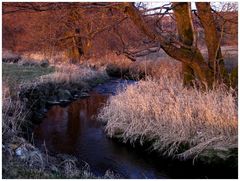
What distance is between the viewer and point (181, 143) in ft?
23.2

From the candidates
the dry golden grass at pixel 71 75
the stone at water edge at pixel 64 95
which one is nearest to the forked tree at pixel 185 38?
the stone at water edge at pixel 64 95

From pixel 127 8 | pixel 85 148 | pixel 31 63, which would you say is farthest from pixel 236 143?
pixel 31 63

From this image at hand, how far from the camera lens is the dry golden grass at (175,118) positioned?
686cm

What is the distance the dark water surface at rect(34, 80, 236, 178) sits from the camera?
642cm

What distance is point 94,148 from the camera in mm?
7660

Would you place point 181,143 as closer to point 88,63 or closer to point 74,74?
point 74,74

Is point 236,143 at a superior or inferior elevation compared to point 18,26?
inferior

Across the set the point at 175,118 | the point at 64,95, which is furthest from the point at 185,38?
the point at 64,95

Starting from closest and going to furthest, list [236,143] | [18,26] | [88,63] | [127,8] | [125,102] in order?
[236,143]
[127,8]
[125,102]
[88,63]
[18,26]

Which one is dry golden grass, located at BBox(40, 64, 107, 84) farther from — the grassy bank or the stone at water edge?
the stone at water edge

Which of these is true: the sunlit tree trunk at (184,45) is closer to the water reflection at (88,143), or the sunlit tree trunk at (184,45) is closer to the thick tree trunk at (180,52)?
the thick tree trunk at (180,52)

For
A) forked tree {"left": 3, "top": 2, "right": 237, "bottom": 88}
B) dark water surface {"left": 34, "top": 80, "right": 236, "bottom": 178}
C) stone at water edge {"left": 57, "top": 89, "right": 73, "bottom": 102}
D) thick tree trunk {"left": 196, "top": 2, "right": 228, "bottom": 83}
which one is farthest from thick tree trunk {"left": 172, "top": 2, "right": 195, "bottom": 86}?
stone at water edge {"left": 57, "top": 89, "right": 73, "bottom": 102}

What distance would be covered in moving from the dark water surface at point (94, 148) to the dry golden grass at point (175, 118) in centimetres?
30

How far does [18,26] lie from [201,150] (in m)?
22.1
